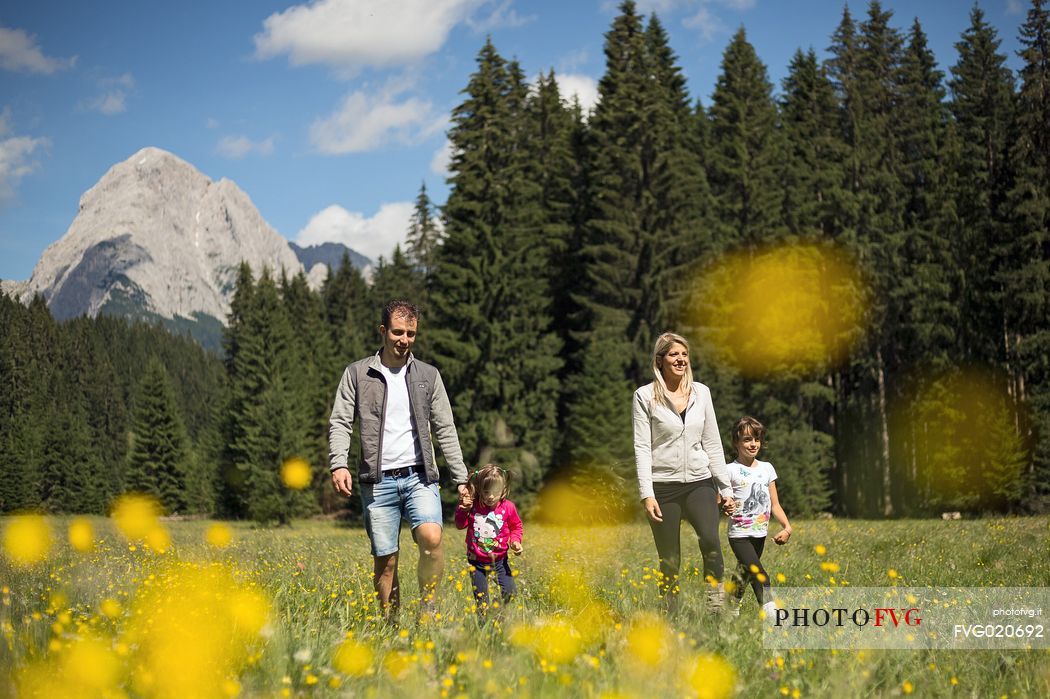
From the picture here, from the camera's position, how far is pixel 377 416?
18.9 feet

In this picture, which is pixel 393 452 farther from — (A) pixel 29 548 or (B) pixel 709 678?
(A) pixel 29 548

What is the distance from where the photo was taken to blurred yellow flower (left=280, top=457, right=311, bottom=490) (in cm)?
4480

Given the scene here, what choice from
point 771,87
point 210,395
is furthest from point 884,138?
point 210,395

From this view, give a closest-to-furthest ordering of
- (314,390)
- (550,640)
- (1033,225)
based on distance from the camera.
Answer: (550,640), (1033,225), (314,390)

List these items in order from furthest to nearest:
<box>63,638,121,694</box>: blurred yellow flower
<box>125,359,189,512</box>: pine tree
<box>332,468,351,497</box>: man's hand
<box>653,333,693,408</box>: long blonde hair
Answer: <box>125,359,189,512</box>: pine tree
<box>653,333,693,408</box>: long blonde hair
<box>332,468,351,497</box>: man's hand
<box>63,638,121,694</box>: blurred yellow flower

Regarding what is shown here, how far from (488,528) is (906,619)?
2.93 m

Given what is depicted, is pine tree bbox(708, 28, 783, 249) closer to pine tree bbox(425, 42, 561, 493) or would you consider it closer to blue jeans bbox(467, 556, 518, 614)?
pine tree bbox(425, 42, 561, 493)

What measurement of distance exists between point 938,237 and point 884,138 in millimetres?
6278

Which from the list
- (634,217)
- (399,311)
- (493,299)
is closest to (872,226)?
(634,217)

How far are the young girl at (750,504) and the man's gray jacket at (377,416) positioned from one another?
2257 millimetres

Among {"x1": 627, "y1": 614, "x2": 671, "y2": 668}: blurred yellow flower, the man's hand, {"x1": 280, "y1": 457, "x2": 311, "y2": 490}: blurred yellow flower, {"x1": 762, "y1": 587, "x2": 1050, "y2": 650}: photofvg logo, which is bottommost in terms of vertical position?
{"x1": 280, "y1": 457, "x2": 311, "y2": 490}: blurred yellow flower

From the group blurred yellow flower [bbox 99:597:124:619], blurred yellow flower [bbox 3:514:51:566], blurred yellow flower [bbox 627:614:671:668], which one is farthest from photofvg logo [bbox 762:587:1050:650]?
blurred yellow flower [bbox 3:514:51:566]

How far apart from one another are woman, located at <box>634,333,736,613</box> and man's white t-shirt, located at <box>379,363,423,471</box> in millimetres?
1622

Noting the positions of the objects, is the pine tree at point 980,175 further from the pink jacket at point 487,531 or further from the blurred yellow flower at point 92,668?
the blurred yellow flower at point 92,668
